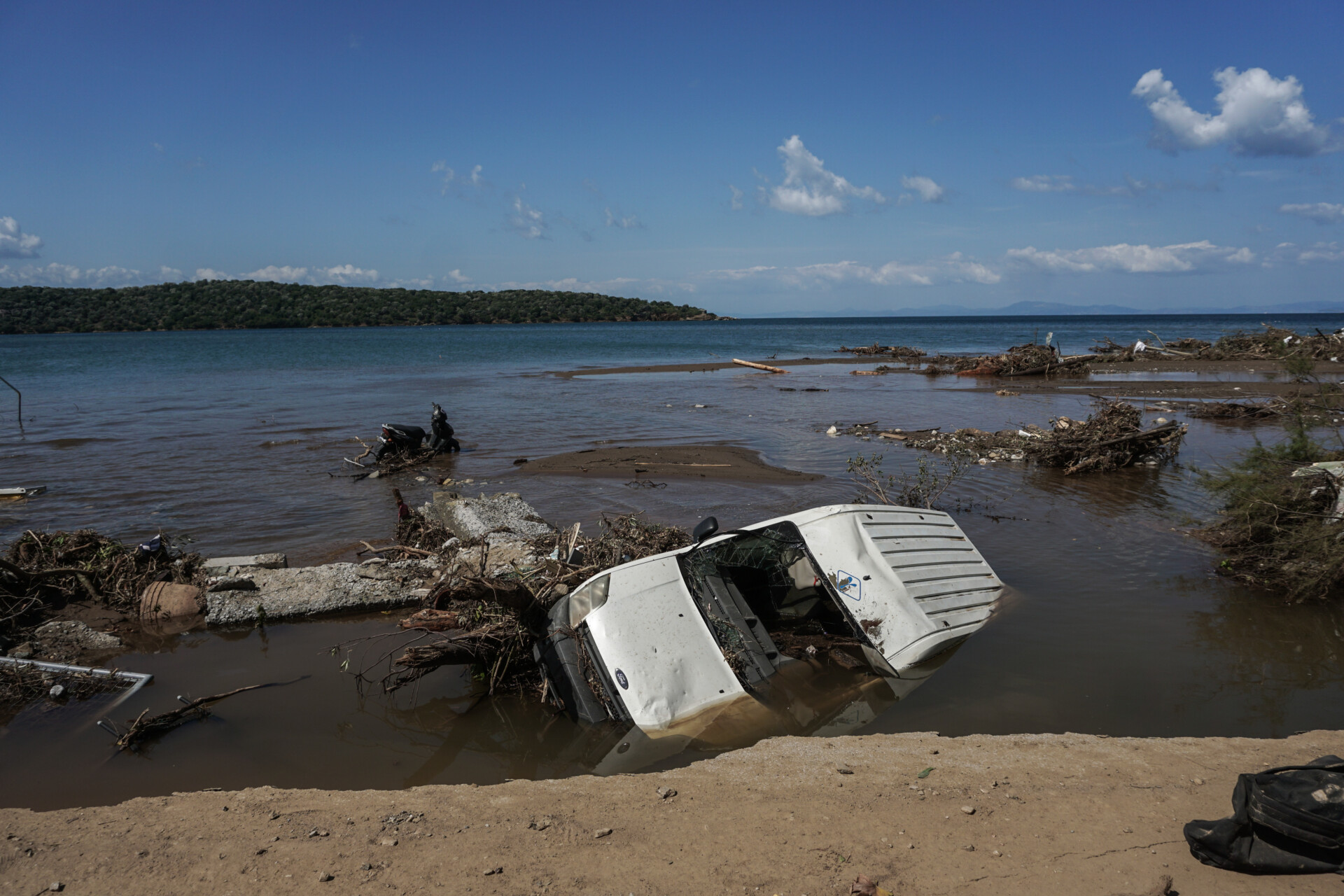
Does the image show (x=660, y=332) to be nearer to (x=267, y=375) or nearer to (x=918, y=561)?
(x=267, y=375)

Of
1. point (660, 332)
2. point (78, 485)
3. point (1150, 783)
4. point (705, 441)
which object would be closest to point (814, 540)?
point (1150, 783)

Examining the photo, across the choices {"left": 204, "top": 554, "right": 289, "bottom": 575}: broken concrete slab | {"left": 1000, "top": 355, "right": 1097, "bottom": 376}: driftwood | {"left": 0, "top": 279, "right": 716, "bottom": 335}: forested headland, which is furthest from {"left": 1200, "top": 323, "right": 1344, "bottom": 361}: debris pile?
{"left": 0, "top": 279, "right": 716, "bottom": 335}: forested headland

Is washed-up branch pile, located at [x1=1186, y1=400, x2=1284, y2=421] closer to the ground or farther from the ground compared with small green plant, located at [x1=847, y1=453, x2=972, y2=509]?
farther from the ground

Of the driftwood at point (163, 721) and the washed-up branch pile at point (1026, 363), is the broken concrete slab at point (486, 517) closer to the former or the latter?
the driftwood at point (163, 721)

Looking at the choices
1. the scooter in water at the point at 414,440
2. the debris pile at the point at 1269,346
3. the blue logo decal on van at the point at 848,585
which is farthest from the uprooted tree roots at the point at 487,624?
the debris pile at the point at 1269,346

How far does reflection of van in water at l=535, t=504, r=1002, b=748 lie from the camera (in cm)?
461

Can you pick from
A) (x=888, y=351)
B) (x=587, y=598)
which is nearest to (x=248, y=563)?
(x=587, y=598)

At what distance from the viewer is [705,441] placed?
15039 mm

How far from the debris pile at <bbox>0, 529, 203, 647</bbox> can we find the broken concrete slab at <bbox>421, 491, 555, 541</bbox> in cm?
252

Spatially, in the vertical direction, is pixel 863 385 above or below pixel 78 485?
above

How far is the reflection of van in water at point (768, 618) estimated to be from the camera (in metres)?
4.61

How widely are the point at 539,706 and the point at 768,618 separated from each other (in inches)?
82.8

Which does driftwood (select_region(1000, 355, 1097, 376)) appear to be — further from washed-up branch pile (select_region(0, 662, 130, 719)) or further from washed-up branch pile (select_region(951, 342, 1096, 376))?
washed-up branch pile (select_region(0, 662, 130, 719))

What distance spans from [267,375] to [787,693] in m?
34.7
